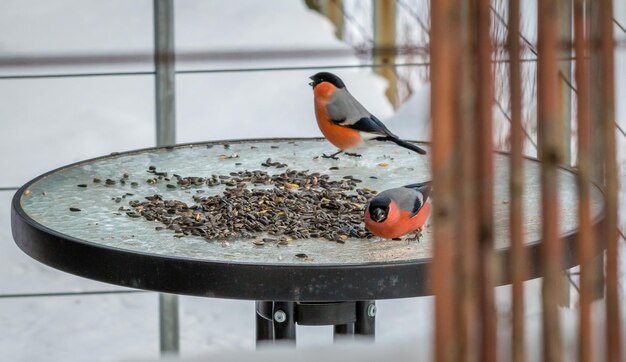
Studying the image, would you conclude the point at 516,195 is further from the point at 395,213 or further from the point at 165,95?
the point at 165,95

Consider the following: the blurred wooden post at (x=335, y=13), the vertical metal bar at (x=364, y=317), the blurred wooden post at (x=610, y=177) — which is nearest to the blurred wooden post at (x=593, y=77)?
the blurred wooden post at (x=610, y=177)

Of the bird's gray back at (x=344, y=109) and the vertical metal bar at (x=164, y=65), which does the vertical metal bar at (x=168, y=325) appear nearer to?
the vertical metal bar at (x=164, y=65)

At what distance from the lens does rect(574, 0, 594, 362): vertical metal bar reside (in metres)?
0.56

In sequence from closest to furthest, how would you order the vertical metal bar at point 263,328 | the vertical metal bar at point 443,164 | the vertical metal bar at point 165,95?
the vertical metal bar at point 443,164, the vertical metal bar at point 263,328, the vertical metal bar at point 165,95

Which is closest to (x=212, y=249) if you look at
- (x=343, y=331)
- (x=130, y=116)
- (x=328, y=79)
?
(x=343, y=331)

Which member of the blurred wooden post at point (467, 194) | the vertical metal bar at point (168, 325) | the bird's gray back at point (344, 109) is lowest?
the vertical metal bar at point (168, 325)

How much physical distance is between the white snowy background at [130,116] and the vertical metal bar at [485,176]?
2638 millimetres

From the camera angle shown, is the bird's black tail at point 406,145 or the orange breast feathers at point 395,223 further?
the bird's black tail at point 406,145

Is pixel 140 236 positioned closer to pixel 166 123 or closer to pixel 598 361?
pixel 598 361

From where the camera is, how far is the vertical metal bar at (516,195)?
21.0 inches

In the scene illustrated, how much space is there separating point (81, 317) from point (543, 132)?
139 inches

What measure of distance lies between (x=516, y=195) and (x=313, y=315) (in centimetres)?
110

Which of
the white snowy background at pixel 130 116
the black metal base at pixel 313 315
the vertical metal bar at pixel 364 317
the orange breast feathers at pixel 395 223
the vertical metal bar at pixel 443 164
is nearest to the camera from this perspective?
the vertical metal bar at pixel 443 164

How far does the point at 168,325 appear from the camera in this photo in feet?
9.21
